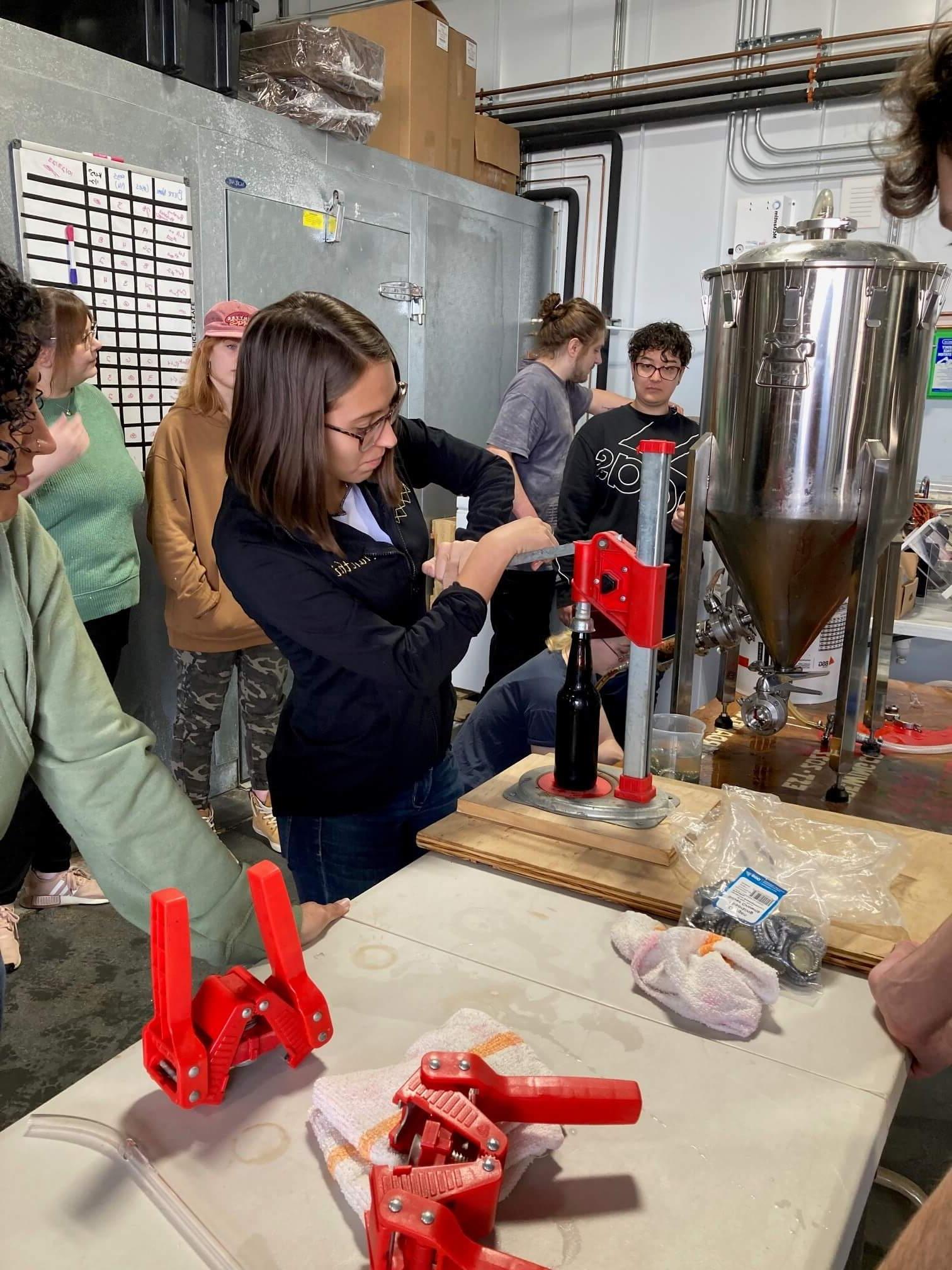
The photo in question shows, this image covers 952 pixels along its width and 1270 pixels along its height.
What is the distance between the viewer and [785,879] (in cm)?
111

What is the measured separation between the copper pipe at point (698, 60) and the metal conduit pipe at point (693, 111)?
0.49 feet

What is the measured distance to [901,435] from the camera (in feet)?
4.96

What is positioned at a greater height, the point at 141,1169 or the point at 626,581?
the point at 626,581

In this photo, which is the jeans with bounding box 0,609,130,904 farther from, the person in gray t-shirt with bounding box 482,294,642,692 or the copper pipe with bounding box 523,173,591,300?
the copper pipe with bounding box 523,173,591,300

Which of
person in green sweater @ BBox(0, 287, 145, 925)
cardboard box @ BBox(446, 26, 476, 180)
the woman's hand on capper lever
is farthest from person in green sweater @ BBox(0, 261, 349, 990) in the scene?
cardboard box @ BBox(446, 26, 476, 180)

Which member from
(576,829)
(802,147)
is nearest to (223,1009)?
(576,829)

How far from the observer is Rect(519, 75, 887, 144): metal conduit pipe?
3.66 meters

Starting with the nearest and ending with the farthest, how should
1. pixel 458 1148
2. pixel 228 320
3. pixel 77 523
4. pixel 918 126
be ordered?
pixel 458 1148, pixel 918 126, pixel 77 523, pixel 228 320

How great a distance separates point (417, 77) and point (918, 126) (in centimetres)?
309

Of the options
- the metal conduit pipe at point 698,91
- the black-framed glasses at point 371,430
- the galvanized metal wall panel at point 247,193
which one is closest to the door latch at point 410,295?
the galvanized metal wall panel at point 247,193

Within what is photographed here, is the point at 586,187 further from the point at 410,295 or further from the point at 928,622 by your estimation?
the point at 928,622

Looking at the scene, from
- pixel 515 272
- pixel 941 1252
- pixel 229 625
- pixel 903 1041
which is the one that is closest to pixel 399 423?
pixel 229 625

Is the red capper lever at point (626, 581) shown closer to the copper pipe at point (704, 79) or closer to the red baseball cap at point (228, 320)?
the red baseball cap at point (228, 320)

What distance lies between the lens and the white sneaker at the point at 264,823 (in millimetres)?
2889
